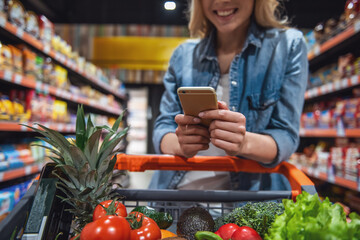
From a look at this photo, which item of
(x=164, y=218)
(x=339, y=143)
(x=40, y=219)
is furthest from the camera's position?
(x=339, y=143)

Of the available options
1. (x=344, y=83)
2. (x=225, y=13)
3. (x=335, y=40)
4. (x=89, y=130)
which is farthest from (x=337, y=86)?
(x=89, y=130)

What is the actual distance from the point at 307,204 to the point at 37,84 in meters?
2.60

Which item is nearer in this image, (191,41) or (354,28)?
(191,41)

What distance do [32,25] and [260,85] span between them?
2261mm

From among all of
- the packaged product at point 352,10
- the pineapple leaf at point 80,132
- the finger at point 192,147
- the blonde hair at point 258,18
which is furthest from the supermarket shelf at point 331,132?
the pineapple leaf at point 80,132

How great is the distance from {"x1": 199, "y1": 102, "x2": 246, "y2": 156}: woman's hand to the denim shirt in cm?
27

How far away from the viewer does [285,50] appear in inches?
47.3

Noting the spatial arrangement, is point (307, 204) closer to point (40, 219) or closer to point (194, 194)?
point (194, 194)

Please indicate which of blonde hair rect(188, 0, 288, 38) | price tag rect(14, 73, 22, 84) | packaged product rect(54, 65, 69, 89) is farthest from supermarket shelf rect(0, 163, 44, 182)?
blonde hair rect(188, 0, 288, 38)

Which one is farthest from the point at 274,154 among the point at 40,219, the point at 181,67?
the point at 40,219

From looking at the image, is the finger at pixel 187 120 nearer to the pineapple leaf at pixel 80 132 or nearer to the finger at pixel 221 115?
the finger at pixel 221 115

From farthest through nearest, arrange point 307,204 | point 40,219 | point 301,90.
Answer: point 301,90, point 40,219, point 307,204

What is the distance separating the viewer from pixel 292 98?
115 centimetres

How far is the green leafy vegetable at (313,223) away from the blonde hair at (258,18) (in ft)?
3.11
